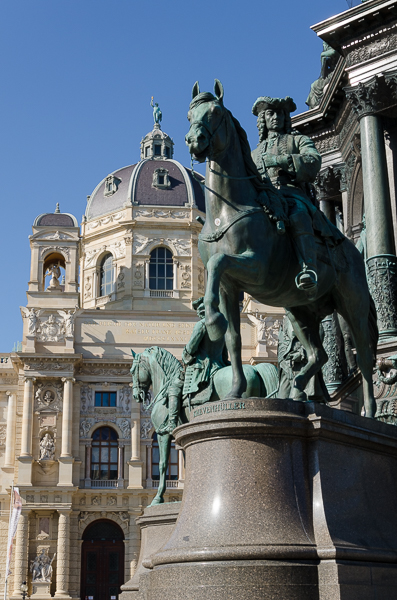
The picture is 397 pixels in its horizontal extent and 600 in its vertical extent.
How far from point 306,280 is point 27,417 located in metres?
43.5

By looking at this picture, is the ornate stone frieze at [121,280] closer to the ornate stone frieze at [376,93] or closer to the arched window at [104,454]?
the arched window at [104,454]

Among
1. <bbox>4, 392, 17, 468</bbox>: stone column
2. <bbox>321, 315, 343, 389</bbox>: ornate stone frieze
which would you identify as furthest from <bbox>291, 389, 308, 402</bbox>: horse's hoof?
<bbox>4, 392, 17, 468</bbox>: stone column

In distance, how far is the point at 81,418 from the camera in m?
50.2

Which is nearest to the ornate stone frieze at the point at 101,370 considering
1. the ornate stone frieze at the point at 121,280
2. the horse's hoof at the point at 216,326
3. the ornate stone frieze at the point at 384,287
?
the ornate stone frieze at the point at 121,280

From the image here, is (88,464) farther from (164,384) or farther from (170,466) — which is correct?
(164,384)

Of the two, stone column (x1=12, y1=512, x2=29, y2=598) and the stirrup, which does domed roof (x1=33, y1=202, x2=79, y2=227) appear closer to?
stone column (x1=12, y1=512, x2=29, y2=598)

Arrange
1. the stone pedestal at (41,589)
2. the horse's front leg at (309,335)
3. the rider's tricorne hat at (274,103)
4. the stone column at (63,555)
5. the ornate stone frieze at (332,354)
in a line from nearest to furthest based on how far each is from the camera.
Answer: the horse's front leg at (309,335), the rider's tricorne hat at (274,103), the ornate stone frieze at (332,354), the stone pedestal at (41,589), the stone column at (63,555)

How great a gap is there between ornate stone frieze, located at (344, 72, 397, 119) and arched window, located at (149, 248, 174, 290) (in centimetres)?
4498

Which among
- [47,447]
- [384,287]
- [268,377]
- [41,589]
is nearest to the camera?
[384,287]

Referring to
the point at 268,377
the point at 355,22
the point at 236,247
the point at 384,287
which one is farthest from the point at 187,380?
the point at 355,22

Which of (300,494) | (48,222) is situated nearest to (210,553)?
(300,494)

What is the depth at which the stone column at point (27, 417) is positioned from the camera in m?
48.4

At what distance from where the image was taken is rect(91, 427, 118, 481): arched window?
49562 millimetres

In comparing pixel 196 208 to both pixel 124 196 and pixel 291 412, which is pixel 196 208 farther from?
pixel 291 412
